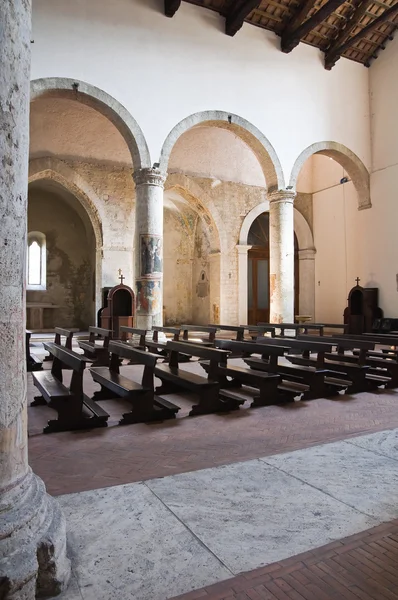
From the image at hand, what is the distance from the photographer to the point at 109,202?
14766 mm

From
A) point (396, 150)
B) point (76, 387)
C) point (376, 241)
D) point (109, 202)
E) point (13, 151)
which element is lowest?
point (76, 387)

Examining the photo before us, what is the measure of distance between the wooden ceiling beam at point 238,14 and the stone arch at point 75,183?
622cm

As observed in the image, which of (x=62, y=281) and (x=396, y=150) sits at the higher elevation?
(x=396, y=150)

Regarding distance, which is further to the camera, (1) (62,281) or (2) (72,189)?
(1) (62,281)

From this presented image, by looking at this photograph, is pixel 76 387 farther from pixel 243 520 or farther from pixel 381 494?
pixel 381 494

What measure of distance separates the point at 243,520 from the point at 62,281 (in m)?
16.6

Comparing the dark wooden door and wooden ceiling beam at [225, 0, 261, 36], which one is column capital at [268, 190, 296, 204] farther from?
the dark wooden door

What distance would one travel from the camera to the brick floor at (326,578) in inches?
74.7

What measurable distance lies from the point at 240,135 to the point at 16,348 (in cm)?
1230

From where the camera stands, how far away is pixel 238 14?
38.8ft

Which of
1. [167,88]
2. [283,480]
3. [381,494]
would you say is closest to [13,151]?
[283,480]

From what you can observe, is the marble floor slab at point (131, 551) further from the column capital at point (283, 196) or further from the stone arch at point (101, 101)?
the column capital at point (283, 196)

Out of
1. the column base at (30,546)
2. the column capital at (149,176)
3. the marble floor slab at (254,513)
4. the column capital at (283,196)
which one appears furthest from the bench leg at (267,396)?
the column capital at (283,196)

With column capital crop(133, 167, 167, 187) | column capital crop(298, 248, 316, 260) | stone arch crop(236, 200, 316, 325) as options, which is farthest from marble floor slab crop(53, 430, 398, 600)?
column capital crop(298, 248, 316, 260)
